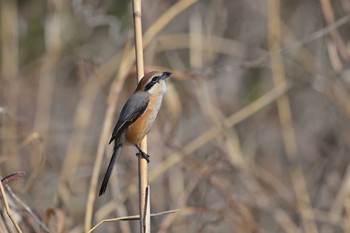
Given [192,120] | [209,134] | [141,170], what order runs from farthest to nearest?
[192,120] < [209,134] < [141,170]

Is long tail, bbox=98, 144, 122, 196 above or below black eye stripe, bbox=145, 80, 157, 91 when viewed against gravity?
below

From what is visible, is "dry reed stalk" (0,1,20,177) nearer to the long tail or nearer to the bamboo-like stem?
the long tail

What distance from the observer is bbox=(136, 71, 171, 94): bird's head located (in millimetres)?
2225

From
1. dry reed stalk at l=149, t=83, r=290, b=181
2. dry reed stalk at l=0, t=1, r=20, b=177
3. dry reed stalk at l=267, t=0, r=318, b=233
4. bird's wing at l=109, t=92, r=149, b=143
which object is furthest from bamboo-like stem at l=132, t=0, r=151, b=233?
dry reed stalk at l=0, t=1, r=20, b=177

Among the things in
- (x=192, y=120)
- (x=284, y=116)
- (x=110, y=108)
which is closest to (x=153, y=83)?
(x=110, y=108)

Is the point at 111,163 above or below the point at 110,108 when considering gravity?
below

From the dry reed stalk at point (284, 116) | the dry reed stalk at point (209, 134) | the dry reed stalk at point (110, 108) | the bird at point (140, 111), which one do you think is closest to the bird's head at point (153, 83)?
the bird at point (140, 111)

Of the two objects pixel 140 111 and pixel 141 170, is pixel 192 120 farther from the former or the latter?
pixel 141 170

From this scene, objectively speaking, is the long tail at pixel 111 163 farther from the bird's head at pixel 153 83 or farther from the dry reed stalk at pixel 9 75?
the dry reed stalk at pixel 9 75

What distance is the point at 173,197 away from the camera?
3.64 metres

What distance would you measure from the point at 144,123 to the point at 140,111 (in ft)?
0.14

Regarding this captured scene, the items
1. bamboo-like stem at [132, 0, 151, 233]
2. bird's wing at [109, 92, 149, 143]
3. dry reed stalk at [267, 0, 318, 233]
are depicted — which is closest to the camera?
bamboo-like stem at [132, 0, 151, 233]

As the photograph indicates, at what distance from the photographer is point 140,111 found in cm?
236

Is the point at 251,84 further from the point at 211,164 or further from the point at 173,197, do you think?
the point at 211,164
